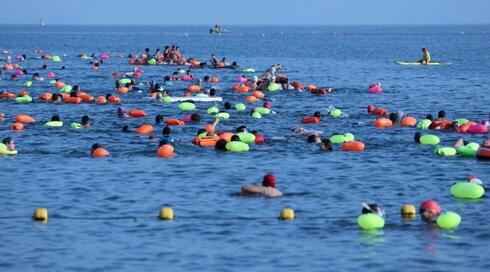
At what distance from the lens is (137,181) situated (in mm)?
28625

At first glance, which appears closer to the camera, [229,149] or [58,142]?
[229,149]

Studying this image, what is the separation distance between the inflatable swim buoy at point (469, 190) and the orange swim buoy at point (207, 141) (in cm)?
1045

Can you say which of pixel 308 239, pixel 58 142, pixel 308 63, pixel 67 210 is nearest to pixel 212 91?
pixel 58 142

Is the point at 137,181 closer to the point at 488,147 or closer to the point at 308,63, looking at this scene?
the point at 488,147

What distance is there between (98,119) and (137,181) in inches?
599

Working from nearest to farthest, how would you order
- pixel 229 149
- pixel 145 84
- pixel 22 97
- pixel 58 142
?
pixel 229 149 → pixel 58 142 → pixel 22 97 → pixel 145 84

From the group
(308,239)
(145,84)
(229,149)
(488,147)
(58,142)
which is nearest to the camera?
(308,239)

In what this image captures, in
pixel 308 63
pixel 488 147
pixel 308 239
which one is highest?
pixel 308 63

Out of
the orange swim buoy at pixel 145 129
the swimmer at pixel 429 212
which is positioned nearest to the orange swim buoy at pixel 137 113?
the orange swim buoy at pixel 145 129

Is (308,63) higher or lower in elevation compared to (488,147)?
higher

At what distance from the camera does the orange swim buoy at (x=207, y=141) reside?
34250 millimetres

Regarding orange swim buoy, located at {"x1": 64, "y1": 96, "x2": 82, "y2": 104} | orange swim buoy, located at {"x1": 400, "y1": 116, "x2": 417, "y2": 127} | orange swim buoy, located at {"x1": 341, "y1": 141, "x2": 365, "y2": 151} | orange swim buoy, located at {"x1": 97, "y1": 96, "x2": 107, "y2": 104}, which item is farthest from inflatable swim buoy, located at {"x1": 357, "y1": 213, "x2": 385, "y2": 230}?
orange swim buoy, located at {"x1": 64, "y1": 96, "x2": 82, "y2": 104}

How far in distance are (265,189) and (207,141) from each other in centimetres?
844

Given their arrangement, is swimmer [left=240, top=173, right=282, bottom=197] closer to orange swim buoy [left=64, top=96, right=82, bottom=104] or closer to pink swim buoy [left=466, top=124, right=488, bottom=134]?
pink swim buoy [left=466, top=124, right=488, bottom=134]
